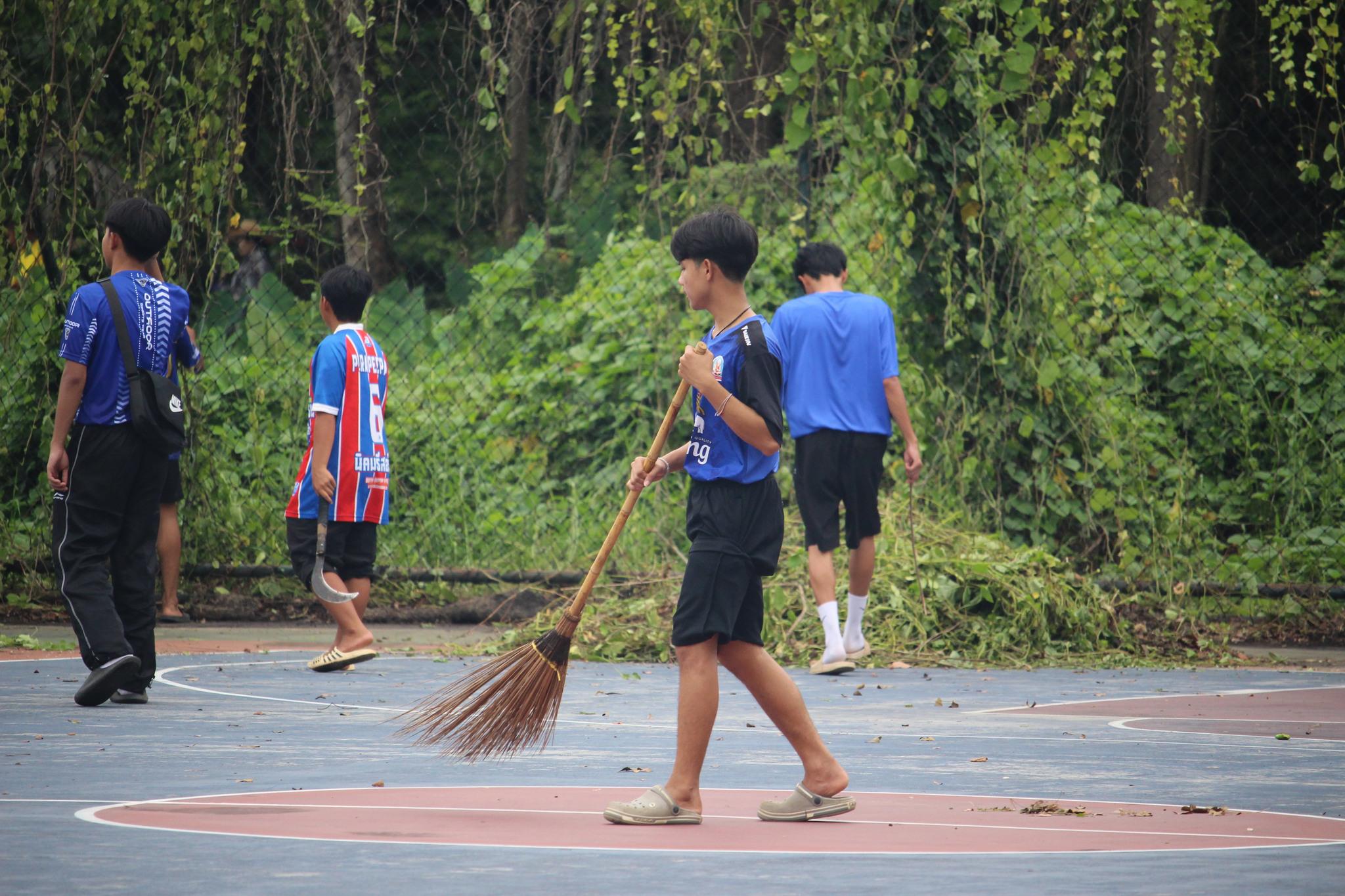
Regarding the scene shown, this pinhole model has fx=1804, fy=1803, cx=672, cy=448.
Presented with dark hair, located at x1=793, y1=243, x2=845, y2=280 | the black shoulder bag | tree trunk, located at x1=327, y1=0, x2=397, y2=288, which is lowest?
the black shoulder bag

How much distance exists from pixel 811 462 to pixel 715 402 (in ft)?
13.8

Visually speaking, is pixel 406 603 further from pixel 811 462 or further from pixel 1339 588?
pixel 1339 588

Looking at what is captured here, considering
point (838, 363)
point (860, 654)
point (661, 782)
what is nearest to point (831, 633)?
point (860, 654)

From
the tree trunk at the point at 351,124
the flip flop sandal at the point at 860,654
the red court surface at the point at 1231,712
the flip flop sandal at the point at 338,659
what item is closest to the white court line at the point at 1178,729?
the red court surface at the point at 1231,712

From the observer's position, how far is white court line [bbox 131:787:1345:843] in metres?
4.52

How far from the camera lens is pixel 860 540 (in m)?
9.00

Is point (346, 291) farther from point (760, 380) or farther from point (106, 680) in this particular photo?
point (760, 380)

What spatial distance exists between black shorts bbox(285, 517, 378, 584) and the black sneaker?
139 centimetres

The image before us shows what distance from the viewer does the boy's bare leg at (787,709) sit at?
484cm

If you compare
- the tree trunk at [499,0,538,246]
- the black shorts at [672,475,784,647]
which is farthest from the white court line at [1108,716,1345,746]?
the tree trunk at [499,0,538,246]

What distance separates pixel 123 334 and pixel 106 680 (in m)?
1.37

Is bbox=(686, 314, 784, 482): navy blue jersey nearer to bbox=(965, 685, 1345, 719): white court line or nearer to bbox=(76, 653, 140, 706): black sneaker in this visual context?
bbox=(965, 685, 1345, 719): white court line

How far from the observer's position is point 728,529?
493 centimetres

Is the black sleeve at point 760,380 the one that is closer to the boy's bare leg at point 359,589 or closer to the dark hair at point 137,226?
the dark hair at point 137,226
